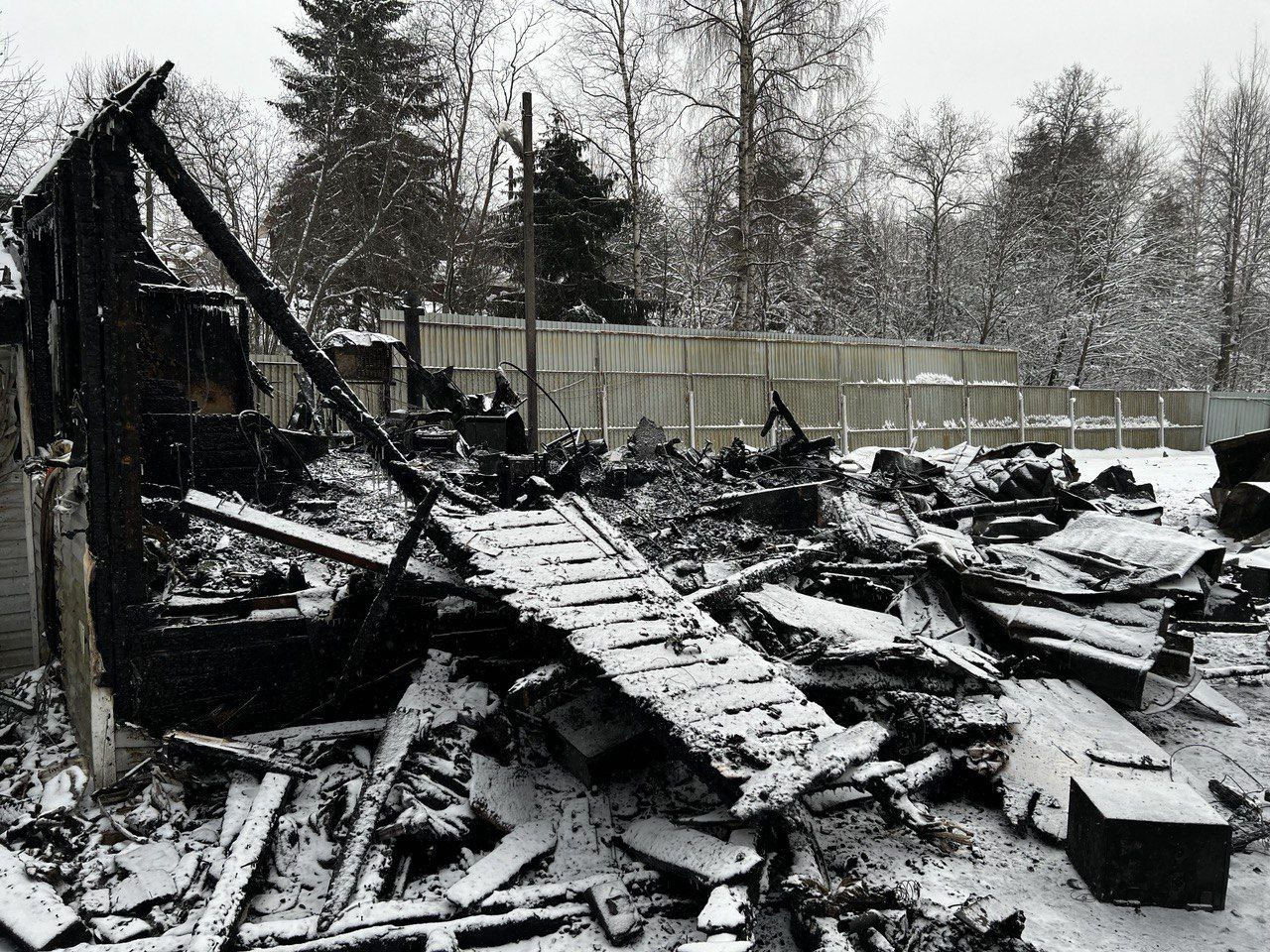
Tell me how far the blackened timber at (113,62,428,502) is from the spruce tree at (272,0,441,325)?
51.2 feet

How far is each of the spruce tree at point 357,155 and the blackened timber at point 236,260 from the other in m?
15.6

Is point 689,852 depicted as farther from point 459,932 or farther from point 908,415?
point 908,415

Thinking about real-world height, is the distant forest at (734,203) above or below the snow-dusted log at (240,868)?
above

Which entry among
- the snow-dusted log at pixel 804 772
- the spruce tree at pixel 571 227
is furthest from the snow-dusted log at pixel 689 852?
the spruce tree at pixel 571 227

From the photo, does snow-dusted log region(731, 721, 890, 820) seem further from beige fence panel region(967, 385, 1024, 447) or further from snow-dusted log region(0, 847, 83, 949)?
beige fence panel region(967, 385, 1024, 447)

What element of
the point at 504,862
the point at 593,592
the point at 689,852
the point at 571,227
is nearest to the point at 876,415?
the point at 571,227

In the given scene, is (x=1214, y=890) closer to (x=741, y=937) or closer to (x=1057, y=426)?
(x=741, y=937)

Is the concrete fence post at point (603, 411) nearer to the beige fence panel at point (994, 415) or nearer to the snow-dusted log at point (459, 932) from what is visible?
the beige fence panel at point (994, 415)

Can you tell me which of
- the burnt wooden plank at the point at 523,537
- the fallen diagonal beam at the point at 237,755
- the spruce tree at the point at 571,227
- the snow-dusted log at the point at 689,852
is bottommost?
the snow-dusted log at the point at 689,852

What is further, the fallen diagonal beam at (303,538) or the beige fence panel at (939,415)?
the beige fence panel at (939,415)

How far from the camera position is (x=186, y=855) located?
8.66 feet

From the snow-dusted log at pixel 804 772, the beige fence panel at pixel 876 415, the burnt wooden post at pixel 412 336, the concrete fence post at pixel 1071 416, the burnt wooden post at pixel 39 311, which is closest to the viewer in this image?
the snow-dusted log at pixel 804 772

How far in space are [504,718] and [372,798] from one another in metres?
0.64

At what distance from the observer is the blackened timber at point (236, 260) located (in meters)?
2.95
